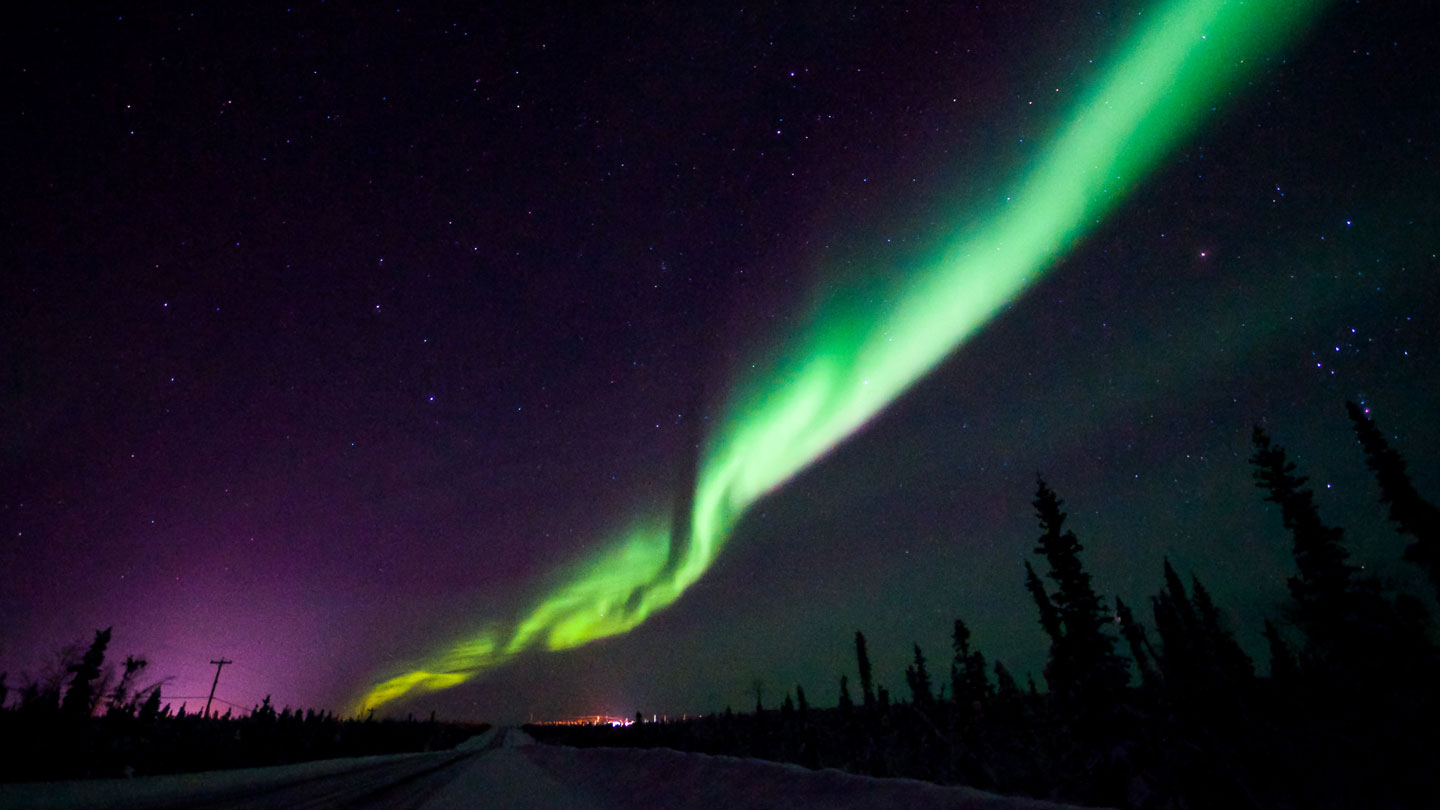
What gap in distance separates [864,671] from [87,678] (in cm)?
11291

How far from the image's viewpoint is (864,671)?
11919 cm

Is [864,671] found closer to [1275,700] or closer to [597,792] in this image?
[1275,700]

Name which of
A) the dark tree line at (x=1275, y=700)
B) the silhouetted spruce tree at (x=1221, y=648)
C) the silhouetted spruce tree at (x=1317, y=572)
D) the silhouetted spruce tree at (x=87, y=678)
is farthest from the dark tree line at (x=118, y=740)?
the silhouetted spruce tree at (x=1221, y=648)

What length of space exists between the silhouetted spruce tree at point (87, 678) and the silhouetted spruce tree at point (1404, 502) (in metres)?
120

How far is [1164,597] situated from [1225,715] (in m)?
23.5

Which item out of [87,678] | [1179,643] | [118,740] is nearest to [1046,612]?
[1179,643]

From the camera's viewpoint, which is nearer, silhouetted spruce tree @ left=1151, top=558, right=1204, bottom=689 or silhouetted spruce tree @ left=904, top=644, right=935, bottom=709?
silhouetted spruce tree @ left=1151, top=558, right=1204, bottom=689

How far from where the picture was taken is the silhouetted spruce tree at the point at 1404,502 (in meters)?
35.0

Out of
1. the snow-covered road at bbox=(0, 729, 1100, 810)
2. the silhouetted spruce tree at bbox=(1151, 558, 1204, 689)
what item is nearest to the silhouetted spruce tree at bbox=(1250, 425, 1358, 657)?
the silhouetted spruce tree at bbox=(1151, 558, 1204, 689)

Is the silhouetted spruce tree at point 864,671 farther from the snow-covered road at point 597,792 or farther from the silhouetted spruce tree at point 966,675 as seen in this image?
the snow-covered road at point 597,792

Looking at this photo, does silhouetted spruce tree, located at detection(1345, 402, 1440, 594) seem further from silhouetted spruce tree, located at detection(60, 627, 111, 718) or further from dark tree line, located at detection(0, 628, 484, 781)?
silhouetted spruce tree, located at detection(60, 627, 111, 718)

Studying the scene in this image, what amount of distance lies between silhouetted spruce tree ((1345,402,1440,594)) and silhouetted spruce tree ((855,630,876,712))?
86015 mm

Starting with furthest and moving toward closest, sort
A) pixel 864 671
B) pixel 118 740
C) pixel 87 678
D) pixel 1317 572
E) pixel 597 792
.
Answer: pixel 864 671 → pixel 87 678 → pixel 118 740 → pixel 1317 572 → pixel 597 792

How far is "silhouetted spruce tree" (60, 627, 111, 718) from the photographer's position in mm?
77500
